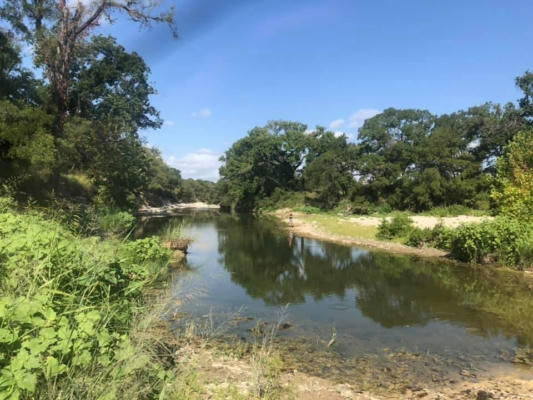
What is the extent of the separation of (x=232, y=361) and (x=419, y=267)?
12.7 meters

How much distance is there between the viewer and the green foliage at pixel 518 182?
19.3 meters

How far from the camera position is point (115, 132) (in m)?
22.4

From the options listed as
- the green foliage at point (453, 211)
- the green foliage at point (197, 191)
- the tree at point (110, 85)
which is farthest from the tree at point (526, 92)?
the green foliage at point (197, 191)

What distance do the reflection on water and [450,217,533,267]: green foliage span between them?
1.21 m

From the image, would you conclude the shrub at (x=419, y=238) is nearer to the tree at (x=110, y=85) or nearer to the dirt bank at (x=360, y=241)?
the dirt bank at (x=360, y=241)

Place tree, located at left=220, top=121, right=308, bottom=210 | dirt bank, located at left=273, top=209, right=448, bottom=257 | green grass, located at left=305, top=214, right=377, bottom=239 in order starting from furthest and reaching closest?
tree, located at left=220, top=121, right=308, bottom=210 < green grass, located at left=305, top=214, right=377, bottom=239 < dirt bank, located at left=273, top=209, right=448, bottom=257

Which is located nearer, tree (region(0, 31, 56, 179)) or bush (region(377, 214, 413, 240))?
tree (region(0, 31, 56, 179))

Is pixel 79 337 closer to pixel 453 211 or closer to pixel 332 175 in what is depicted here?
pixel 453 211

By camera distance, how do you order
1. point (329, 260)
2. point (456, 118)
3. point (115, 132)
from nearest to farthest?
point (329, 260) < point (115, 132) < point (456, 118)

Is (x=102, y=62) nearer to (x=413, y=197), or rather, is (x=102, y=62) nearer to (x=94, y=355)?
(x=94, y=355)

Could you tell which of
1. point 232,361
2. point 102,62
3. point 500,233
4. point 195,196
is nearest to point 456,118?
point 500,233

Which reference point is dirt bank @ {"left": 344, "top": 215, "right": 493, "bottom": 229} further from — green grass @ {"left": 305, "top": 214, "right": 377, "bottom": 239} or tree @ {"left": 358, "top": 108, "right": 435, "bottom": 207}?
tree @ {"left": 358, "top": 108, "right": 435, "bottom": 207}

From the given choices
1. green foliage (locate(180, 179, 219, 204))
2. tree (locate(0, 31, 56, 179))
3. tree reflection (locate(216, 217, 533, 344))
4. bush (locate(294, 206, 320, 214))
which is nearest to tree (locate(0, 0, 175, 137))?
tree (locate(0, 31, 56, 179))

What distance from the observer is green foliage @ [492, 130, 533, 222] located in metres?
19.3
